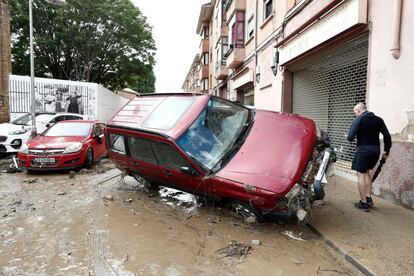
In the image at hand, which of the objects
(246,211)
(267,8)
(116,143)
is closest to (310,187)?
(246,211)

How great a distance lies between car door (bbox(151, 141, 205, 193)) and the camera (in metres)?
4.39

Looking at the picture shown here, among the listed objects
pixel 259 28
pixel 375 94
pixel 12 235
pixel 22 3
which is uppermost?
pixel 22 3

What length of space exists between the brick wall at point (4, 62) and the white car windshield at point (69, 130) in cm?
A: 856

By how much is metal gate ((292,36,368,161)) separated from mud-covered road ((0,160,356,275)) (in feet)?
11.0

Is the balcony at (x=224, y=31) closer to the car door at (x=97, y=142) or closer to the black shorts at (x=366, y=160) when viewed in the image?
the car door at (x=97, y=142)

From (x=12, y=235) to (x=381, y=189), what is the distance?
590 centimetres

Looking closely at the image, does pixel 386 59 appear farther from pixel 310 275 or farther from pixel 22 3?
pixel 22 3

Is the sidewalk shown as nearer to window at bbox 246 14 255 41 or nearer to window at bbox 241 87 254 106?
window at bbox 241 87 254 106

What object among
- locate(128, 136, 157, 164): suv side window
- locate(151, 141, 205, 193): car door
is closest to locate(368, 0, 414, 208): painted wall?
locate(151, 141, 205, 193): car door

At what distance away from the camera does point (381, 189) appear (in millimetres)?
5820

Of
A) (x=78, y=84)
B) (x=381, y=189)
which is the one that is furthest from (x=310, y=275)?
(x=78, y=84)

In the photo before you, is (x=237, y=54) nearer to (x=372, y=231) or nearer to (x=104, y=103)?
(x=104, y=103)

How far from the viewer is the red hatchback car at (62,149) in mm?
7809

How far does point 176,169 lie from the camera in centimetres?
463
